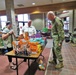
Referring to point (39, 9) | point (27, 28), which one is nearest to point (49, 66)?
point (27, 28)

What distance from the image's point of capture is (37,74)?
299 centimetres

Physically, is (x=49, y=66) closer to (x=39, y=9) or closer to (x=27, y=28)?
(x=27, y=28)

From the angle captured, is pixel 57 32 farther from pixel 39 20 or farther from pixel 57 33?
pixel 39 20

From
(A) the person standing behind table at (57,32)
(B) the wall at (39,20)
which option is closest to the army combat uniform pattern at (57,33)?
(A) the person standing behind table at (57,32)

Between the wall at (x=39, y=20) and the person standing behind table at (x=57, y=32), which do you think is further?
the wall at (x=39, y=20)

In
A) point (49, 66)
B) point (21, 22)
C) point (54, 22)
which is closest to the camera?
point (54, 22)

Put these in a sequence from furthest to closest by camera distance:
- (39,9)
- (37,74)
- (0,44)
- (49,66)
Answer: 1. (39,9)
2. (0,44)
3. (49,66)
4. (37,74)

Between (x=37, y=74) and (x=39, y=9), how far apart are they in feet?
25.0

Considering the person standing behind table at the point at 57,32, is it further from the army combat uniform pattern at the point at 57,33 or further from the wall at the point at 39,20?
the wall at the point at 39,20

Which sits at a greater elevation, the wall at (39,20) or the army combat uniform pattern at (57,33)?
the wall at (39,20)

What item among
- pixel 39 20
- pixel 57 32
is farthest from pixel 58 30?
pixel 39 20

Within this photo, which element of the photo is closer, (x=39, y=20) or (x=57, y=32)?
(x=57, y=32)

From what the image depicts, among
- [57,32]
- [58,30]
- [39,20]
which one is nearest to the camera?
[58,30]

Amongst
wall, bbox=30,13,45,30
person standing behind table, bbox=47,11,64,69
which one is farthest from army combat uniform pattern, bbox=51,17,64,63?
wall, bbox=30,13,45,30
